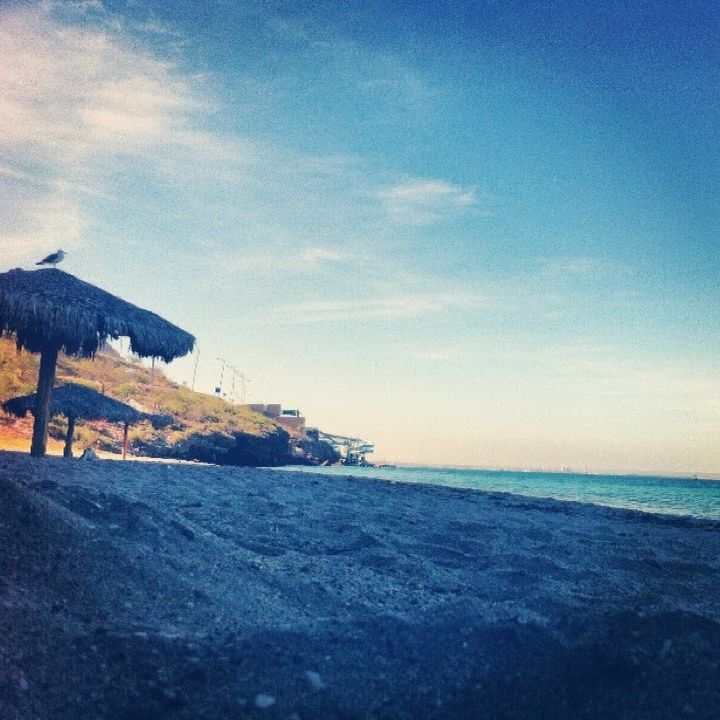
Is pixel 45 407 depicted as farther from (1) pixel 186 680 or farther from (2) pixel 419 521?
(1) pixel 186 680

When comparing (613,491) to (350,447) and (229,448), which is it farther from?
(350,447)

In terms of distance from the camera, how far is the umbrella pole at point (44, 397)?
8594 millimetres

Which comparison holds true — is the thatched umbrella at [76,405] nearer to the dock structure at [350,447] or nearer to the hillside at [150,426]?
the hillside at [150,426]

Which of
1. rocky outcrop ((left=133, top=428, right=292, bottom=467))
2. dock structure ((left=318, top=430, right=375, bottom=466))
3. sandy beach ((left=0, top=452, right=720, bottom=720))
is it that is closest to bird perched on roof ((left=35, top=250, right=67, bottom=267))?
sandy beach ((left=0, top=452, right=720, bottom=720))

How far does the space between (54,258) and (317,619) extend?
933cm

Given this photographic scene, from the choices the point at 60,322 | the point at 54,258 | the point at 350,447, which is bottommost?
the point at 350,447

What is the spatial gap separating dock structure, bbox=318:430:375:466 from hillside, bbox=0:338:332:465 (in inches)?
467

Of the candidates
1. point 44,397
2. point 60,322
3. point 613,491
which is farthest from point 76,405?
point 613,491

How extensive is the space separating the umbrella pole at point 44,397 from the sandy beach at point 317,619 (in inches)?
149

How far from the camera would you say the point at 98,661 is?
2.31 metres

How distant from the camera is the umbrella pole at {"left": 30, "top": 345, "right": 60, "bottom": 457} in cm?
859

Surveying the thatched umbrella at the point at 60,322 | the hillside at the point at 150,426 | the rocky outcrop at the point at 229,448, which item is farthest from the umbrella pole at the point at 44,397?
the rocky outcrop at the point at 229,448

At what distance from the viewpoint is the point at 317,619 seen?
121 inches

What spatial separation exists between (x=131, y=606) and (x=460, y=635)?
1.89 meters
